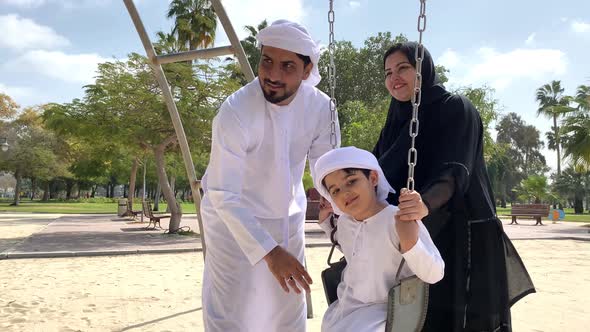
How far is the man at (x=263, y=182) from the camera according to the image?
2.49 meters

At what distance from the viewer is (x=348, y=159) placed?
2266mm

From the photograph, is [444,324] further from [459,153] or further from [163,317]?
[163,317]

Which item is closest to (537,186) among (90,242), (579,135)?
(579,135)

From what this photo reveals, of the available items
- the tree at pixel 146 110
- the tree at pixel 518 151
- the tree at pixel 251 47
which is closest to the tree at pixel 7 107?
the tree at pixel 251 47

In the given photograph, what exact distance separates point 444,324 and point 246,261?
3.19 feet

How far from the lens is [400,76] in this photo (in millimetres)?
2627

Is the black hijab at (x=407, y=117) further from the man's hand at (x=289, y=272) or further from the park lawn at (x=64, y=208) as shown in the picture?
the park lawn at (x=64, y=208)

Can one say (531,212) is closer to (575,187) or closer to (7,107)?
(575,187)

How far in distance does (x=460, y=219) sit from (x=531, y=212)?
996 inches

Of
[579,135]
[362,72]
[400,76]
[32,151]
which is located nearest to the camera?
[400,76]

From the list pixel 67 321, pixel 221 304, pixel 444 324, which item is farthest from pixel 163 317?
pixel 444 324

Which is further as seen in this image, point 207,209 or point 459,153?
point 207,209

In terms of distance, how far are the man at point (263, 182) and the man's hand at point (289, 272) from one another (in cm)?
2

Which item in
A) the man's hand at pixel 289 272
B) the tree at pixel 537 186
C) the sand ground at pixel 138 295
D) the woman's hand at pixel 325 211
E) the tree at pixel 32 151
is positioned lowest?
the sand ground at pixel 138 295
